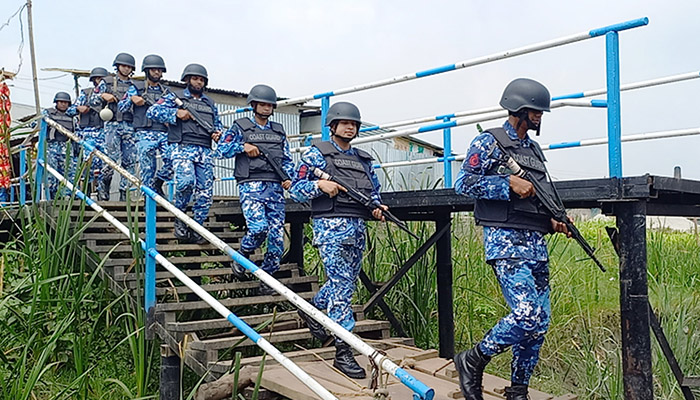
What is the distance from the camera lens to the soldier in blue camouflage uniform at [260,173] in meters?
5.52

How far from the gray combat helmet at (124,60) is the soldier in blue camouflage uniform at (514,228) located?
513 centimetres

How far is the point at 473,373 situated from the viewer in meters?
3.89

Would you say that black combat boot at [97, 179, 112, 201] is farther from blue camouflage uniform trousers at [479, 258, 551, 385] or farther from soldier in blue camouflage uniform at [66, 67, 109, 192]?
blue camouflage uniform trousers at [479, 258, 551, 385]

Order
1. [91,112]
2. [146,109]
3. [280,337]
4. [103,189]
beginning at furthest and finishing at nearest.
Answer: [91,112] → [103,189] → [146,109] → [280,337]

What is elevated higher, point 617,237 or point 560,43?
point 560,43

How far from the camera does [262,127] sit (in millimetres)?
5719

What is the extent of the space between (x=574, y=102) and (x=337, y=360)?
7.74ft

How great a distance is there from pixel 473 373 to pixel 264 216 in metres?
2.27

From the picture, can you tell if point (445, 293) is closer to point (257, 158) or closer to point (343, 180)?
point (343, 180)

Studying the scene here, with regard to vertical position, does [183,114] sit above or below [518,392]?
above

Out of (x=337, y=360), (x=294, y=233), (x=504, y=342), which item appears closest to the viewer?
(x=504, y=342)

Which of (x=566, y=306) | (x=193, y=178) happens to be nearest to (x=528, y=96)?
(x=193, y=178)

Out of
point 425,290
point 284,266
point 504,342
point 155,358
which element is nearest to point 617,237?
point 504,342

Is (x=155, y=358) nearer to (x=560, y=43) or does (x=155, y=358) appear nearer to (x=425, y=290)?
(x=425, y=290)
